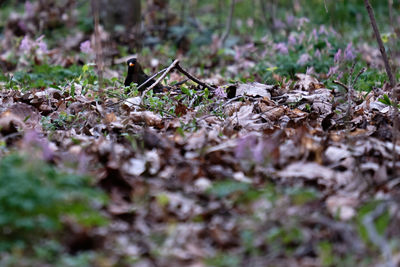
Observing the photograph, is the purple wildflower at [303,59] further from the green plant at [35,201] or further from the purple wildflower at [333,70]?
the green plant at [35,201]

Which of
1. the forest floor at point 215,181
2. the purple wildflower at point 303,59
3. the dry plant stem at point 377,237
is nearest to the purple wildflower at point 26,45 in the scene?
the forest floor at point 215,181

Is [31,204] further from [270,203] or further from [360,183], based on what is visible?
[360,183]

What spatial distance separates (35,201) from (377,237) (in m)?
1.17

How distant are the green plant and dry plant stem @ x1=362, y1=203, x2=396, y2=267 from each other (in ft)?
3.06

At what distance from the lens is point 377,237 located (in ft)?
5.74

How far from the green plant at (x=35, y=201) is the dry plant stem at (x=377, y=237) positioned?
3.06 feet

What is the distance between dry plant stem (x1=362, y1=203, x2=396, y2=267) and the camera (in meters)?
1.69

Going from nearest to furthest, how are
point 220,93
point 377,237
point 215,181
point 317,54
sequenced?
1. point 377,237
2. point 215,181
3. point 220,93
4. point 317,54

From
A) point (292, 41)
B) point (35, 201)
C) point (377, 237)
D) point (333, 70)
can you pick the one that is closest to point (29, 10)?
point (292, 41)

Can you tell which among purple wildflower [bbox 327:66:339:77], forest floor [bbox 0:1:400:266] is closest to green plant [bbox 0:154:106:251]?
forest floor [bbox 0:1:400:266]

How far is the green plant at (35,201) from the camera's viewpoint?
70.2 inches

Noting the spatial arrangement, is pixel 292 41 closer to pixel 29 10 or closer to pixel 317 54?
pixel 317 54

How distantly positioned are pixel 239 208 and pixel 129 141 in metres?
0.96

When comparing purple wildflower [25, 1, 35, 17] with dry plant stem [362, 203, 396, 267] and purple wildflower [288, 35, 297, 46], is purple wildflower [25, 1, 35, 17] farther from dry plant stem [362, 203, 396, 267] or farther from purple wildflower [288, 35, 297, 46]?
dry plant stem [362, 203, 396, 267]
